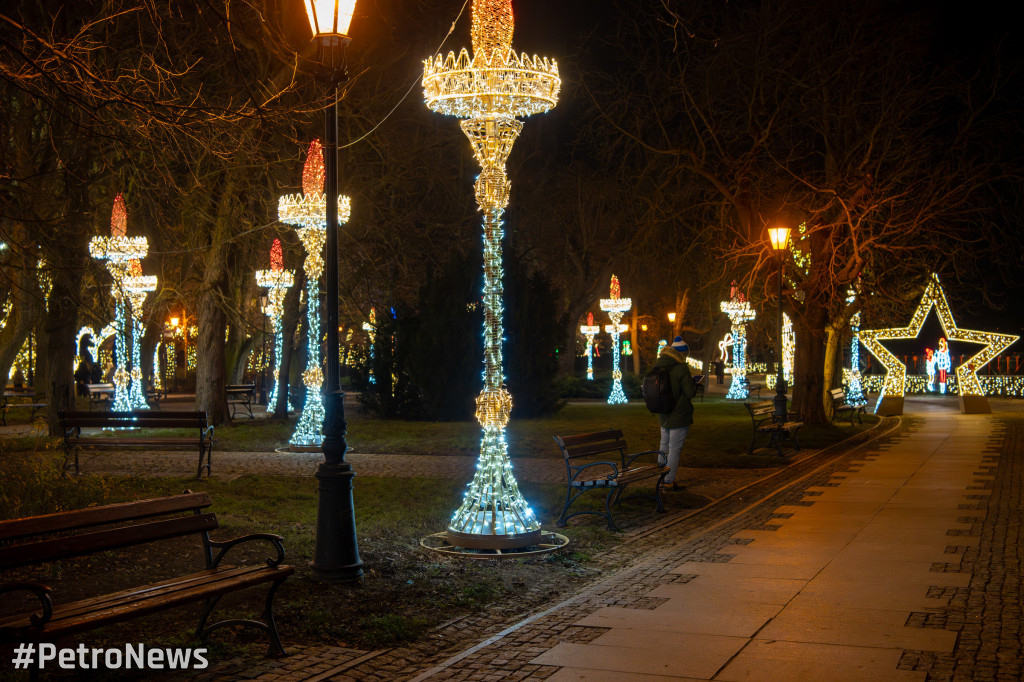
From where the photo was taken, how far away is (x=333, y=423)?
842cm

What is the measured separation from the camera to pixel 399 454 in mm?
20219

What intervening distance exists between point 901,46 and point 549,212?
895 inches

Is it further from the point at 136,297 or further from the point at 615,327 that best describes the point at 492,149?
the point at 615,327

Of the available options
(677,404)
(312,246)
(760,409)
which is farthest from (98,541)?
(760,409)

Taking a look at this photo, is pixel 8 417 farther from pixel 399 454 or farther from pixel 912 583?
pixel 912 583

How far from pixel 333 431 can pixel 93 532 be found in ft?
8.52

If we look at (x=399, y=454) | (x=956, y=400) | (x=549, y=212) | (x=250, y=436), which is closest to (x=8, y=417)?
(x=250, y=436)

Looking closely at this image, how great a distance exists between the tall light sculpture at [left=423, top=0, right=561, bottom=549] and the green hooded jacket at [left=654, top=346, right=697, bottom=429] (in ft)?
14.2

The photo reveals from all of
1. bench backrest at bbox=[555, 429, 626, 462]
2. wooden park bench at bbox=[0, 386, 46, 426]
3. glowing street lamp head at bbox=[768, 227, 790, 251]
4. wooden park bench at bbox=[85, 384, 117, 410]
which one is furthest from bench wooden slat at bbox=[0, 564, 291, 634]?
wooden park bench at bbox=[0, 386, 46, 426]

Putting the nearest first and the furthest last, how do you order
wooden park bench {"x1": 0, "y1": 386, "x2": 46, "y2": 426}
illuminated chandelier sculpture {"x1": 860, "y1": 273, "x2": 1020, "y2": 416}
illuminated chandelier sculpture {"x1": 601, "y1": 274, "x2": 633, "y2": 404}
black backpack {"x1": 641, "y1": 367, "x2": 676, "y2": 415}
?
black backpack {"x1": 641, "y1": 367, "x2": 676, "y2": 415}
illuminated chandelier sculpture {"x1": 860, "y1": 273, "x2": 1020, "y2": 416}
wooden park bench {"x1": 0, "y1": 386, "x2": 46, "y2": 426}
illuminated chandelier sculpture {"x1": 601, "y1": 274, "x2": 633, "y2": 404}

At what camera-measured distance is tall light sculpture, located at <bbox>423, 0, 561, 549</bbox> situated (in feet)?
32.3

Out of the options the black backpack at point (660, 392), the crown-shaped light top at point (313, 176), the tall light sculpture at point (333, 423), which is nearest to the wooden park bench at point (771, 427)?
the black backpack at point (660, 392)

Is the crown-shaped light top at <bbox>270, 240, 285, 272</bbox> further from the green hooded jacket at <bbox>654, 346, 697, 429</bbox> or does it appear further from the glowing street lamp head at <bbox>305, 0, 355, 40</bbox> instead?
the glowing street lamp head at <bbox>305, 0, 355, 40</bbox>

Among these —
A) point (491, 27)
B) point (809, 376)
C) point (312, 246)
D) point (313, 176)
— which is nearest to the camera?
point (491, 27)
